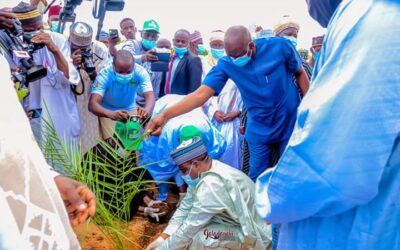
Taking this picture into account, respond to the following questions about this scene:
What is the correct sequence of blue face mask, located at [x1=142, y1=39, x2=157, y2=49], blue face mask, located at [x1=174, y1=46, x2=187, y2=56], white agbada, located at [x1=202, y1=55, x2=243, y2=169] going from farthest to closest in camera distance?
blue face mask, located at [x1=142, y1=39, x2=157, y2=49]
blue face mask, located at [x1=174, y1=46, x2=187, y2=56]
white agbada, located at [x1=202, y1=55, x2=243, y2=169]

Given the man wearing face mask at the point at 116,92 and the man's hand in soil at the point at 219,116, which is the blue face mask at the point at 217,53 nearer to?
the man's hand in soil at the point at 219,116

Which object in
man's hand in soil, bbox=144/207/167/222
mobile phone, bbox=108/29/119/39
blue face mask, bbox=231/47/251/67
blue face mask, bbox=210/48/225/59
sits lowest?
man's hand in soil, bbox=144/207/167/222

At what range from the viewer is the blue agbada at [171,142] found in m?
3.92

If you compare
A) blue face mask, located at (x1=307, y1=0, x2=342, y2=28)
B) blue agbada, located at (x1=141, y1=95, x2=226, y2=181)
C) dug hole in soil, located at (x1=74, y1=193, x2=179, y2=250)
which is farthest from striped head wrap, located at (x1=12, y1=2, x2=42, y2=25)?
blue face mask, located at (x1=307, y1=0, x2=342, y2=28)

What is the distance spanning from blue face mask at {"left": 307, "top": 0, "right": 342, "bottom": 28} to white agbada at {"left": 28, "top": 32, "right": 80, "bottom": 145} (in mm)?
2655

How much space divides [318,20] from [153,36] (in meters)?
4.68

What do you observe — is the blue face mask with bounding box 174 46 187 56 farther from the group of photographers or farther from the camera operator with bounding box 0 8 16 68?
the camera operator with bounding box 0 8 16 68

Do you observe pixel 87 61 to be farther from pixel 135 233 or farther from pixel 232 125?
pixel 135 233

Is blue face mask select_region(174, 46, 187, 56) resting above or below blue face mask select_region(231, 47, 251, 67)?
below

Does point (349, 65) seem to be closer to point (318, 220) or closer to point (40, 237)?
point (318, 220)

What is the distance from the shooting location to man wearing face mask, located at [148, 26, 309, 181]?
3.03m

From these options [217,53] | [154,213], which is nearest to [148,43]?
[217,53]

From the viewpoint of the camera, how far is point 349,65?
3.39 ft

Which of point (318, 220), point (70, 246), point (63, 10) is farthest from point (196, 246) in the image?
point (63, 10)
